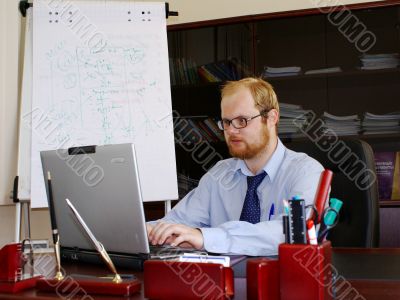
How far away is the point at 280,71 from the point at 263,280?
2.07 m

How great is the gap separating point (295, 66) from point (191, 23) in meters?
0.61

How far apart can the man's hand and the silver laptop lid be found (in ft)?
0.53

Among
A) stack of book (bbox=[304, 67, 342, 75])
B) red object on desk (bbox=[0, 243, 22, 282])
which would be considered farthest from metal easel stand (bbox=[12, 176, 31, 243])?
red object on desk (bbox=[0, 243, 22, 282])

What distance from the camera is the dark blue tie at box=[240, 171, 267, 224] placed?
5.77 feet

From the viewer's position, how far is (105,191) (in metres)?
1.18

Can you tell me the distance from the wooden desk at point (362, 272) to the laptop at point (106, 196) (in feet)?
0.17

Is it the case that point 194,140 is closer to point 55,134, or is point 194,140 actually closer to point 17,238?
point 55,134

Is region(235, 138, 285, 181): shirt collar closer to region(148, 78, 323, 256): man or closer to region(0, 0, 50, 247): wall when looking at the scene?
region(148, 78, 323, 256): man

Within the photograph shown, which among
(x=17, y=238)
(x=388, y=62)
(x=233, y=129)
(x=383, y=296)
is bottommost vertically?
(x=17, y=238)

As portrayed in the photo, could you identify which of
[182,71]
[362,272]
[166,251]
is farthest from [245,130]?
[182,71]

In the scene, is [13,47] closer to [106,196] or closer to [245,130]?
[245,130]

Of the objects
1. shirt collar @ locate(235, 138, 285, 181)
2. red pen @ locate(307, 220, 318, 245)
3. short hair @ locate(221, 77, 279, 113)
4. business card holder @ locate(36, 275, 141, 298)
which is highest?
short hair @ locate(221, 77, 279, 113)

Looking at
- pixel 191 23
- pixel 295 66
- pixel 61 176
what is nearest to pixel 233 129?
pixel 61 176

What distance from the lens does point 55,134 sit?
8.73ft
